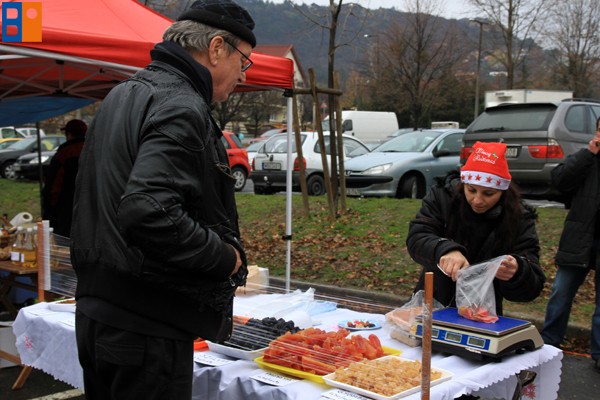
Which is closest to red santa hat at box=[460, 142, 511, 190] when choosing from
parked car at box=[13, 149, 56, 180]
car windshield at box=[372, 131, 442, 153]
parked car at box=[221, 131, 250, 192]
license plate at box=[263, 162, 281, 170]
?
car windshield at box=[372, 131, 442, 153]

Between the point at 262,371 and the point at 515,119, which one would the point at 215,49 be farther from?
the point at 515,119

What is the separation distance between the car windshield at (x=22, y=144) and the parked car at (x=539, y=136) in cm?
1805

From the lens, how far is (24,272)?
4848 millimetres

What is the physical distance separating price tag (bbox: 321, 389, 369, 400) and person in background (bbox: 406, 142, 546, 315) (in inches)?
35.6

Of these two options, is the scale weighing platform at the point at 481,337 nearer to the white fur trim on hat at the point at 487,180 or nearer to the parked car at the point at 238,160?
the white fur trim on hat at the point at 487,180

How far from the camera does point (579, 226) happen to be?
193 inches

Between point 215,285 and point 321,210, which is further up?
point 215,285

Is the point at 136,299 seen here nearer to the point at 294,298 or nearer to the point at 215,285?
the point at 215,285

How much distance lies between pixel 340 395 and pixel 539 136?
878cm

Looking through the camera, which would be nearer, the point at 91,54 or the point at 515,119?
the point at 91,54

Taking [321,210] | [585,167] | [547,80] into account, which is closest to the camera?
[585,167]

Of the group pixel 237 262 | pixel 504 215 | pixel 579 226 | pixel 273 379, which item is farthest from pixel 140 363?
pixel 579 226

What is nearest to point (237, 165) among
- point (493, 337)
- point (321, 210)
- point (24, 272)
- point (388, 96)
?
point (321, 210)

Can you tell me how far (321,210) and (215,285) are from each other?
8839 mm
